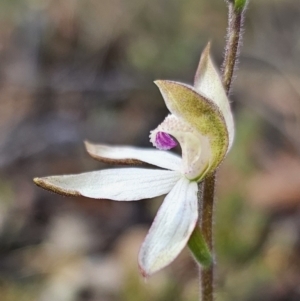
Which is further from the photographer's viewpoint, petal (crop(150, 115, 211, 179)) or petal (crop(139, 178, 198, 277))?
petal (crop(150, 115, 211, 179))

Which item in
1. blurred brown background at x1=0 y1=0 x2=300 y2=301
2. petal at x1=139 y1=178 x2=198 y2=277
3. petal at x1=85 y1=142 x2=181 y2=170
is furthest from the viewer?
blurred brown background at x1=0 y1=0 x2=300 y2=301

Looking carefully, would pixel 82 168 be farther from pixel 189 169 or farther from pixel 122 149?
pixel 189 169

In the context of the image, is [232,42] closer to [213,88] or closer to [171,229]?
[213,88]

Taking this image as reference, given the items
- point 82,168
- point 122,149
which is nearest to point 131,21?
point 82,168

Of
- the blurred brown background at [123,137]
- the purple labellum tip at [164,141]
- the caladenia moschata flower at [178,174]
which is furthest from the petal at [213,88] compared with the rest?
the blurred brown background at [123,137]

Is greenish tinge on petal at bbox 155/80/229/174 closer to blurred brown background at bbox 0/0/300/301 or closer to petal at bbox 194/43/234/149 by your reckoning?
petal at bbox 194/43/234/149

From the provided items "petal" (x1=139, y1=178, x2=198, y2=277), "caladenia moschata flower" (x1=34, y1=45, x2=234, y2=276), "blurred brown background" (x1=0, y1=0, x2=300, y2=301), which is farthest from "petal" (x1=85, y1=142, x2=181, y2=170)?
"blurred brown background" (x1=0, y1=0, x2=300, y2=301)

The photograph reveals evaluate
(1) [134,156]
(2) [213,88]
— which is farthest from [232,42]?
(1) [134,156]
